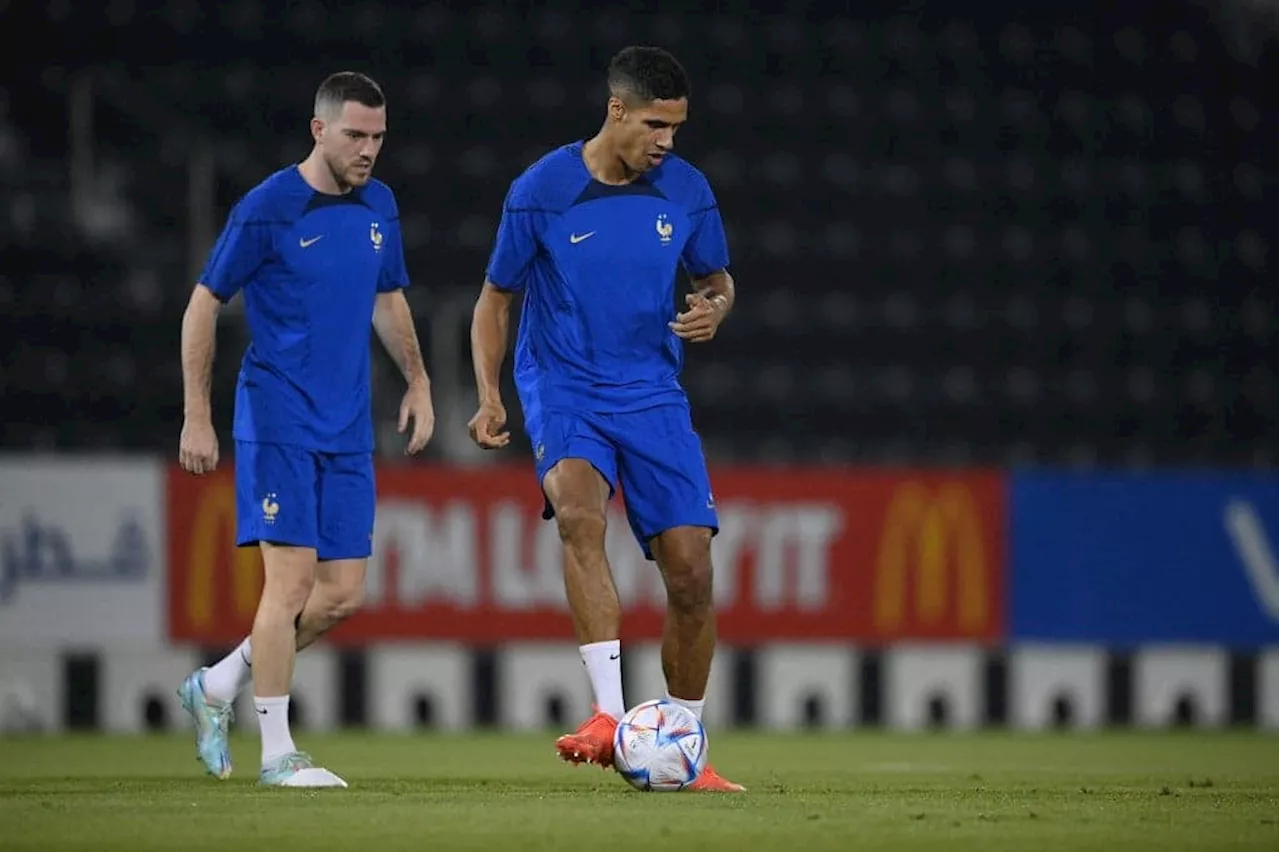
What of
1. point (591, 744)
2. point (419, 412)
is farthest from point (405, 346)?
point (591, 744)

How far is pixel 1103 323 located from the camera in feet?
50.0

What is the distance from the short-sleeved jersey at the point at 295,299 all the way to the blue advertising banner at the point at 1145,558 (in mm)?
5846

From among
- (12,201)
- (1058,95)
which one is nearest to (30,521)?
(12,201)

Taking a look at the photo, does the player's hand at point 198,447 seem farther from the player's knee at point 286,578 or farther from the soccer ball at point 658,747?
the soccer ball at point 658,747

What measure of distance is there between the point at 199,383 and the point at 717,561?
17.7 ft

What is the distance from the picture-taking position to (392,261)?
7527mm

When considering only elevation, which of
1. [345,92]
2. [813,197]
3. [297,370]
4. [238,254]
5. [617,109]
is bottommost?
[297,370]

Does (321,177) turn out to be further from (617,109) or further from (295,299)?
(617,109)

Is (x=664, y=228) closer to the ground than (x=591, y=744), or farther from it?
farther from it

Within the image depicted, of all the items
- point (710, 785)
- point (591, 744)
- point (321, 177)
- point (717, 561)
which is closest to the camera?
point (591, 744)

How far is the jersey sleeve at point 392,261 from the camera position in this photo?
7449mm

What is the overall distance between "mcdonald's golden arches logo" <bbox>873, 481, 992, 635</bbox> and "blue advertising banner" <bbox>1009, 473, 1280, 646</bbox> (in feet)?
0.73

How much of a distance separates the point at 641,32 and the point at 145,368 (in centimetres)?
487

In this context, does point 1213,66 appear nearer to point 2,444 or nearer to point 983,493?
point 983,493
